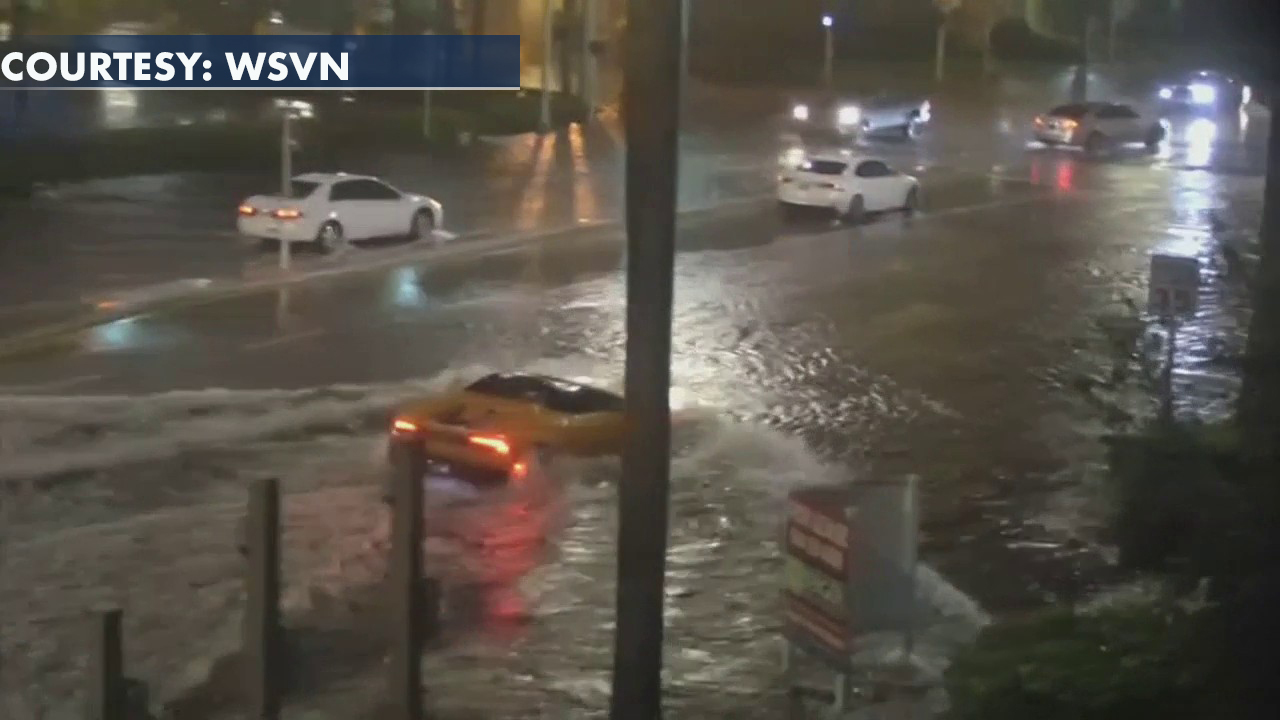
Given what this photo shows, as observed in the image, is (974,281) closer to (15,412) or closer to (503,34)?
(15,412)

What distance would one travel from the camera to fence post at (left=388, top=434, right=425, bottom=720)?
7.60 metres

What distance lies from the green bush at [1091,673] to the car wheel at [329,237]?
22.0m

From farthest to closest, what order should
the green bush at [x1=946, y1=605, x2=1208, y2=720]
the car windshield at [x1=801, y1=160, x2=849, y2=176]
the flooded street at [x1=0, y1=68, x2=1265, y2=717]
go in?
the car windshield at [x1=801, y1=160, x2=849, y2=176] → the flooded street at [x1=0, y1=68, x2=1265, y2=717] → the green bush at [x1=946, y1=605, x2=1208, y2=720]

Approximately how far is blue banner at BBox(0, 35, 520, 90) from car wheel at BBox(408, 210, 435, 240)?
14681 millimetres

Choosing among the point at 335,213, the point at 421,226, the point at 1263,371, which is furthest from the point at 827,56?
the point at 1263,371

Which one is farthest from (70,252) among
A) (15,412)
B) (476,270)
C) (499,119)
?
(499,119)

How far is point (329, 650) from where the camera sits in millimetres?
10727

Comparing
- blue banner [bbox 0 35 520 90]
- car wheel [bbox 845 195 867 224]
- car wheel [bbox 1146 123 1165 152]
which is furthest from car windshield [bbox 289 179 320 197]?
car wheel [bbox 1146 123 1165 152]

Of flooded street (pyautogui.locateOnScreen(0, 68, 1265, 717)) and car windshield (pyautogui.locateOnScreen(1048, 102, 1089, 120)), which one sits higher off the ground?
car windshield (pyautogui.locateOnScreen(1048, 102, 1089, 120))

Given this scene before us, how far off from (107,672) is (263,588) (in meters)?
0.71

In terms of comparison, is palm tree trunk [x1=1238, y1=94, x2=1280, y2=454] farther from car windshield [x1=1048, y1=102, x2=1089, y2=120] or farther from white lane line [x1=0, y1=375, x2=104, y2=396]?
car windshield [x1=1048, y1=102, x2=1089, y2=120]

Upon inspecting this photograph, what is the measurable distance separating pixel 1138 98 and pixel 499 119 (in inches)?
847

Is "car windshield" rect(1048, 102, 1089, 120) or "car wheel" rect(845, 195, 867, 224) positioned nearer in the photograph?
"car wheel" rect(845, 195, 867, 224)

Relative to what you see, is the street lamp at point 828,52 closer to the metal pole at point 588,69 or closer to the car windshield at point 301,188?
the metal pole at point 588,69
